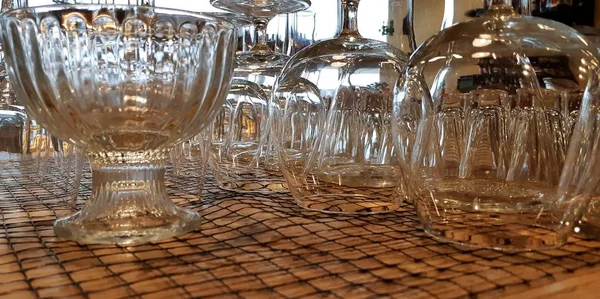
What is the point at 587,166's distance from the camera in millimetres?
425

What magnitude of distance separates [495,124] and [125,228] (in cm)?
34

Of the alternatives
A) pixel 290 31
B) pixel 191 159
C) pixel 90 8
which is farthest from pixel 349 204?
pixel 290 31

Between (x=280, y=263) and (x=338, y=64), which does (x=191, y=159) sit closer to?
(x=338, y=64)

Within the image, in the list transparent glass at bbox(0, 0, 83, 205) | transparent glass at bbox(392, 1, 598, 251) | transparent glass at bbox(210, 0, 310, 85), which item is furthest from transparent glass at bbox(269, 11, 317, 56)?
transparent glass at bbox(392, 1, 598, 251)

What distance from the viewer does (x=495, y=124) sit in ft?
1.80

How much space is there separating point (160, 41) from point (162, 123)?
6 centimetres

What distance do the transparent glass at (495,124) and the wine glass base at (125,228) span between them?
18cm

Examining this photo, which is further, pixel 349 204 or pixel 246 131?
pixel 246 131

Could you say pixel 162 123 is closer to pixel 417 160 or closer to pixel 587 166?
pixel 417 160

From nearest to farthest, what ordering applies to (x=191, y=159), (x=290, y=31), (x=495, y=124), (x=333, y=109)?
(x=495, y=124), (x=333, y=109), (x=191, y=159), (x=290, y=31)

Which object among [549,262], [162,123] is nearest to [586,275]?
[549,262]

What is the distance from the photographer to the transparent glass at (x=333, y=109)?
1.94ft

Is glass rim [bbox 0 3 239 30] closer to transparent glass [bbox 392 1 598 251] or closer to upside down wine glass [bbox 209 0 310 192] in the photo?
transparent glass [bbox 392 1 598 251]

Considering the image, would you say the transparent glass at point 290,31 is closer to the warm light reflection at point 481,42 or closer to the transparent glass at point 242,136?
the transparent glass at point 242,136
